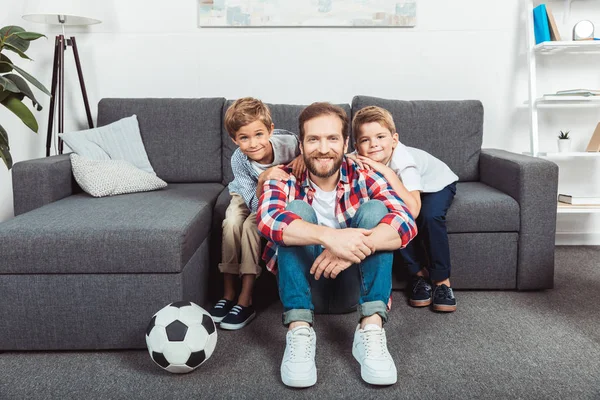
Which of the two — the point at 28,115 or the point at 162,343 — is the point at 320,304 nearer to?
the point at 162,343

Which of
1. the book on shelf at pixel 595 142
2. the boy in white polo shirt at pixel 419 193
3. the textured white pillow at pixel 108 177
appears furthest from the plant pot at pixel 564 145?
the textured white pillow at pixel 108 177

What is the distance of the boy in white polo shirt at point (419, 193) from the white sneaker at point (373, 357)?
54 centimetres

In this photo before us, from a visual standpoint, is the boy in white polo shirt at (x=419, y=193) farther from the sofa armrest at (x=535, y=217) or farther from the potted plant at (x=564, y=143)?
the potted plant at (x=564, y=143)

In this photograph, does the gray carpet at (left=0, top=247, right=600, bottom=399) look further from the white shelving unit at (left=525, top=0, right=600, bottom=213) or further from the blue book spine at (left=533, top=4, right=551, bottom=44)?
the blue book spine at (left=533, top=4, right=551, bottom=44)

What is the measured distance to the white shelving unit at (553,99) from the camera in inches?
110

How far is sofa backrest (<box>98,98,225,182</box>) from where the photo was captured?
9.01 ft

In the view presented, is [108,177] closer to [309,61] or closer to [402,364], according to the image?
[309,61]

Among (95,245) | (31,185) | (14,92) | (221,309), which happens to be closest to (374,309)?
(221,309)

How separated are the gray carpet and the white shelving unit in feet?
3.32

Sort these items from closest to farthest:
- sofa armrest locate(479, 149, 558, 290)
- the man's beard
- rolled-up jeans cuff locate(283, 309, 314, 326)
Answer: rolled-up jeans cuff locate(283, 309, 314, 326) < the man's beard < sofa armrest locate(479, 149, 558, 290)

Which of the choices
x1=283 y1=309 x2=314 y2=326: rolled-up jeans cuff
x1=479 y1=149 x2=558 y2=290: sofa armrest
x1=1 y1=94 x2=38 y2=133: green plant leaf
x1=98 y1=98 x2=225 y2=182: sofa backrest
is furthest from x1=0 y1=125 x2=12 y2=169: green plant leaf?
x1=479 y1=149 x2=558 y2=290: sofa armrest

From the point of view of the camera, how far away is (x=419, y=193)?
2.08 m

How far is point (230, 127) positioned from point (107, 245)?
65 cm

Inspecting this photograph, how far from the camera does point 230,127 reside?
2012 millimetres
